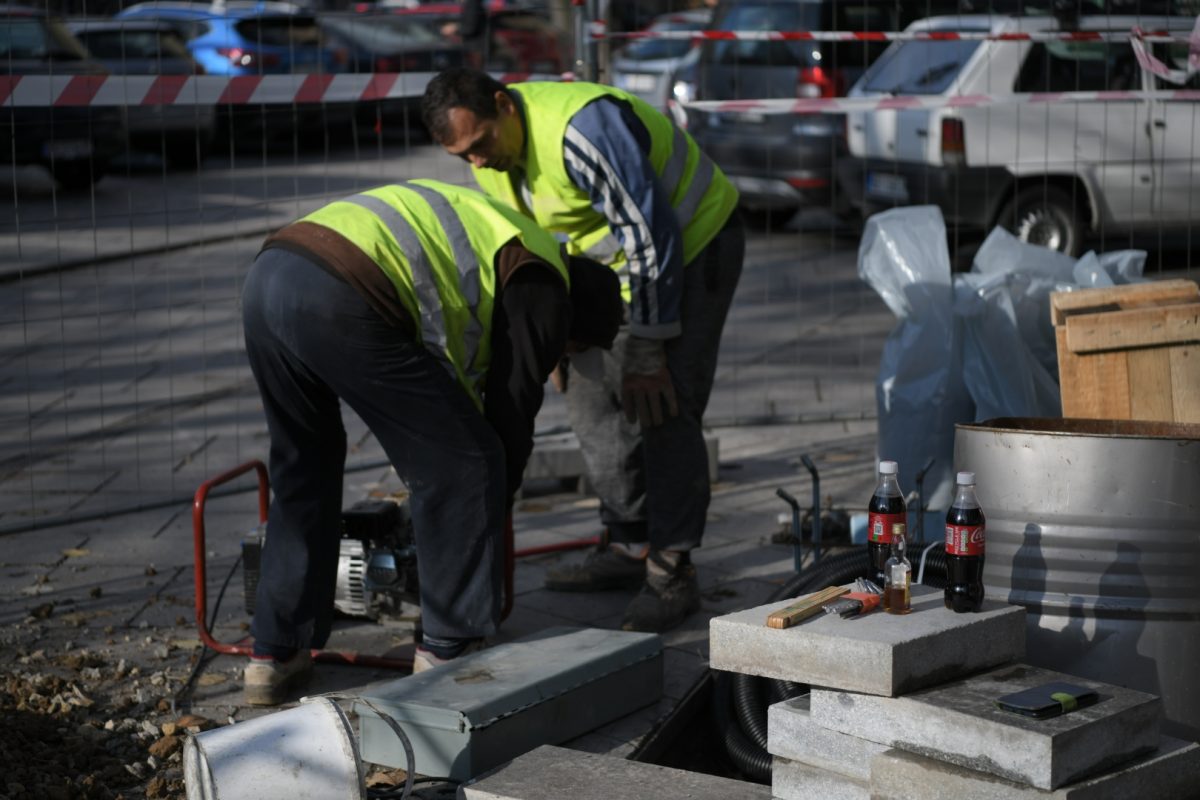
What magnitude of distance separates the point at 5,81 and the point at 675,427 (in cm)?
283

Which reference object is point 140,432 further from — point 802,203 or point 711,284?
point 802,203

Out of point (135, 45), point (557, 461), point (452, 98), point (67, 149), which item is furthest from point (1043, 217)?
point (135, 45)

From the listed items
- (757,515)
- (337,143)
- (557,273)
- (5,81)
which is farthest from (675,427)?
(337,143)

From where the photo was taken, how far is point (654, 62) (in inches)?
688

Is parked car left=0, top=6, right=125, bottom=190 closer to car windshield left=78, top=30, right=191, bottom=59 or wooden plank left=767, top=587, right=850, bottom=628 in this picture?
car windshield left=78, top=30, right=191, bottom=59

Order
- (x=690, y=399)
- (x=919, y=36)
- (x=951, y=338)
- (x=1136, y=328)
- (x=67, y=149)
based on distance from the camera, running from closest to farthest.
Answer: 1. (x=1136, y=328)
2. (x=690, y=399)
3. (x=951, y=338)
4. (x=919, y=36)
5. (x=67, y=149)

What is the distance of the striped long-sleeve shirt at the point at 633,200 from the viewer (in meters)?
4.49

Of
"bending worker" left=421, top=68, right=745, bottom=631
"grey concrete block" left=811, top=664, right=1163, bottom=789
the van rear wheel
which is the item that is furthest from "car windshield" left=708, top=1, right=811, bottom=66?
"grey concrete block" left=811, top=664, right=1163, bottom=789

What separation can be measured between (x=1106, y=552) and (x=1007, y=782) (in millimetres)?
873

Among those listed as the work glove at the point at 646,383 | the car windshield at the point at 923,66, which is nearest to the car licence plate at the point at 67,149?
the work glove at the point at 646,383

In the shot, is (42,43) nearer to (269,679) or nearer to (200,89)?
(200,89)

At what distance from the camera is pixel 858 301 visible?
1060 centimetres

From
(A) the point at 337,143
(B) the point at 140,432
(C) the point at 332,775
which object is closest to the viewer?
(C) the point at 332,775

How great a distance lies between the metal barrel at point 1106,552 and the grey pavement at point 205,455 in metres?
1.10
